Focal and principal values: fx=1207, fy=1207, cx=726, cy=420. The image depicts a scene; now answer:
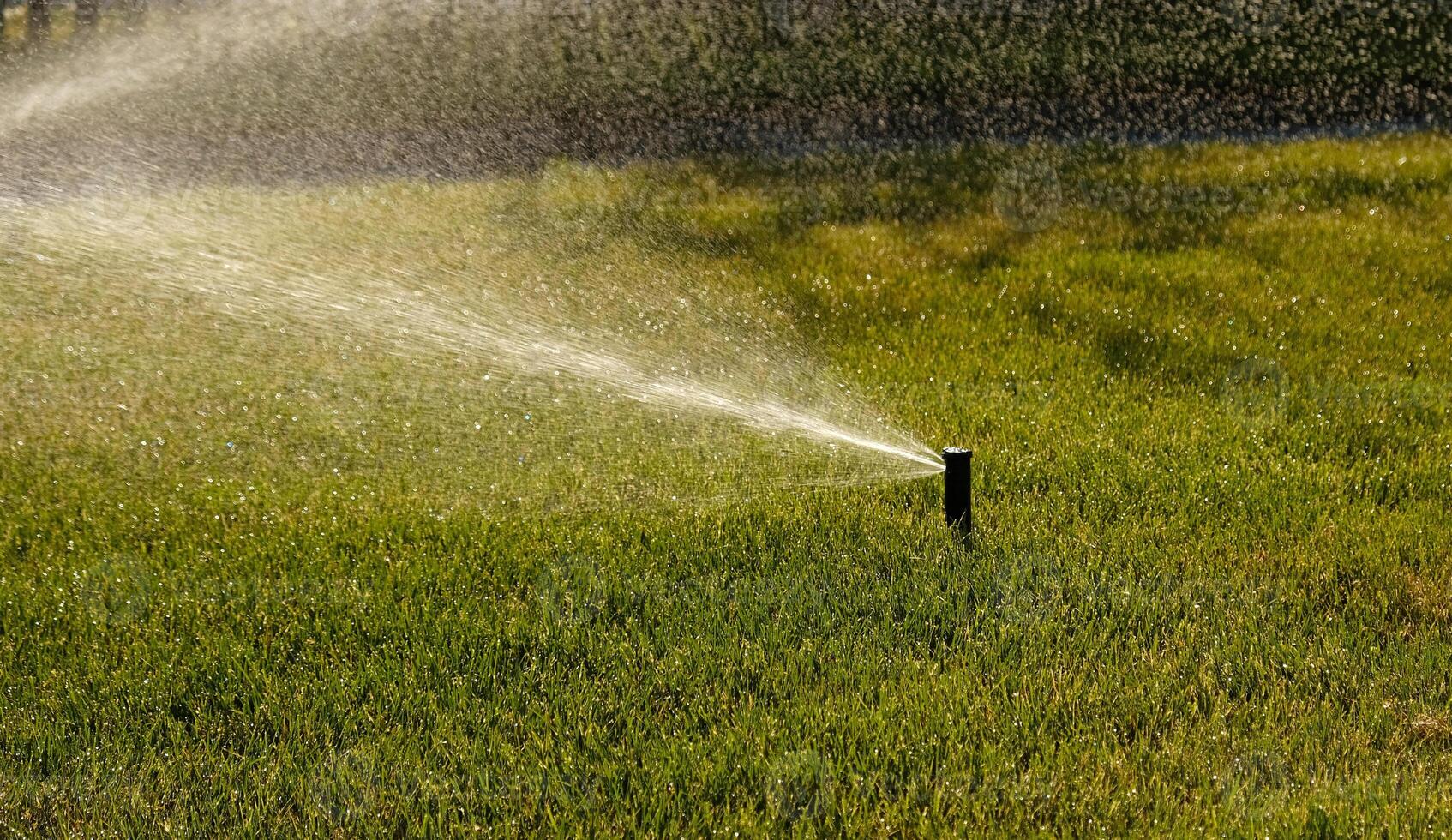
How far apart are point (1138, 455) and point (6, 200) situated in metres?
8.41

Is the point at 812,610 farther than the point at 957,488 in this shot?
No

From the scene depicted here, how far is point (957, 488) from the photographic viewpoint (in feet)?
10.5

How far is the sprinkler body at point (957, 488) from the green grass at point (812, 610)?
0.07m

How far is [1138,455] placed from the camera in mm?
3908

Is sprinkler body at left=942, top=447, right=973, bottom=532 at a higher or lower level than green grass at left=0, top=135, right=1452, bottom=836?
higher

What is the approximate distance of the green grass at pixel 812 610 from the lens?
2.32 meters

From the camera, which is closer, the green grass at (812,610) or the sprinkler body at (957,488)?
the green grass at (812,610)

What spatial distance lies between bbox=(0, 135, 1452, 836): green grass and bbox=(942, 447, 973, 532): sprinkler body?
68mm

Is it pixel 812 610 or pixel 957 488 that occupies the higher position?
pixel 957 488

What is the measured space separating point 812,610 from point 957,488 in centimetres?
55

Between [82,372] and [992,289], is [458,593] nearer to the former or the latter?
[82,372]

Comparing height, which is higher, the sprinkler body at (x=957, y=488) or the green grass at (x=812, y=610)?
the sprinkler body at (x=957, y=488)

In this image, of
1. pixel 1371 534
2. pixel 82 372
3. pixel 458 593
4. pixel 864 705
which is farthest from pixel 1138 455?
pixel 82 372

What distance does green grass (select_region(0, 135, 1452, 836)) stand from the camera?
2.32 meters
